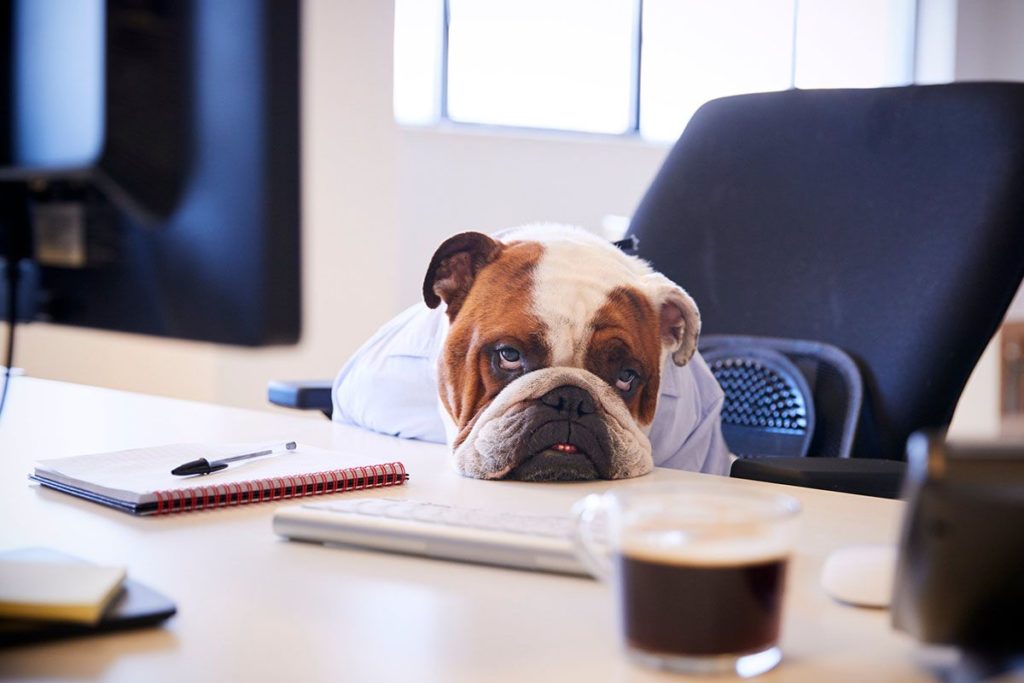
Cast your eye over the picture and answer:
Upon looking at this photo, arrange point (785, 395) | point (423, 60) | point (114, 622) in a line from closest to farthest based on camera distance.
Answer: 1. point (114, 622)
2. point (785, 395)
3. point (423, 60)

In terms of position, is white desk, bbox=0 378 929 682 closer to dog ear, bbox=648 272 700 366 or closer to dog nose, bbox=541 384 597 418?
dog nose, bbox=541 384 597 418

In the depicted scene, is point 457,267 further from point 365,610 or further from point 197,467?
point 365,610

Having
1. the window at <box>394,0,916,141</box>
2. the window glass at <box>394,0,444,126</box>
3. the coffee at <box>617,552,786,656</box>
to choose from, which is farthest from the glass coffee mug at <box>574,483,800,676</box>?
the window glass at <box>394,0,444,126</box>

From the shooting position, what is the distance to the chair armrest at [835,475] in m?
1.04

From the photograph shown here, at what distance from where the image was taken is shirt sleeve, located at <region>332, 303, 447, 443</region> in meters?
1.25

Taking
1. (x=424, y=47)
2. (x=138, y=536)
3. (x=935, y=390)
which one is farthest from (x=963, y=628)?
(x=424, y=47)

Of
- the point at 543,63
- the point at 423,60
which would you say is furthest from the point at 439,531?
the point at 543,63

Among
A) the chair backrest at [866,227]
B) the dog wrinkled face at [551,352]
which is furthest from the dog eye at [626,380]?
the chair backrest at [866,227]

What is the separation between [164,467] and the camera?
960mm

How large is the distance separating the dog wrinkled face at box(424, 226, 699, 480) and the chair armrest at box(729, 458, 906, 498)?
0.11m

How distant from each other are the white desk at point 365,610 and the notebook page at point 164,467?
2 cm

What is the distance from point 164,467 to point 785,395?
30.1 inches

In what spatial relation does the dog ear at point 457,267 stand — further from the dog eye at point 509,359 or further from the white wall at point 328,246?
the white wall at point 328,246

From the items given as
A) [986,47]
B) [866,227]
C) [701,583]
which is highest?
[986,47]
